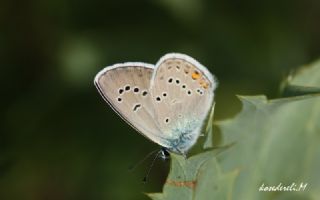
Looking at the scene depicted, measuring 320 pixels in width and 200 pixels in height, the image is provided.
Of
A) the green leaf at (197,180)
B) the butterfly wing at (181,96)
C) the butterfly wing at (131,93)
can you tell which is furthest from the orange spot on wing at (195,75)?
the green leaf at (197,180)

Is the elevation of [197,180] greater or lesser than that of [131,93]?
greater

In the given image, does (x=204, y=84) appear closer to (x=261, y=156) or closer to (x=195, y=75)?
(x=195, y=75)

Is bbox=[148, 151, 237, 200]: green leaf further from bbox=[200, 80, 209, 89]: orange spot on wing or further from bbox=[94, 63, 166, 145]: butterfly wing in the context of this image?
bbox=[200, 80, 209, 89]: orange spot on wing

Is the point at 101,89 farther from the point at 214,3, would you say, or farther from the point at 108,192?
the point at 214,3

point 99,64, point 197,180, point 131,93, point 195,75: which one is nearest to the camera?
point 197,180

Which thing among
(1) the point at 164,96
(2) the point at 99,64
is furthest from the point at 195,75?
(2) the point at 99,64

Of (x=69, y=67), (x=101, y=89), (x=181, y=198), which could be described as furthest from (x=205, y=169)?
(x=69, y=67)

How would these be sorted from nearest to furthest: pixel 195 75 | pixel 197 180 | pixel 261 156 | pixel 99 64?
1. pixel 197 180
2. pixel 261 156
3. pixel 195 75
4. pixel 99 64

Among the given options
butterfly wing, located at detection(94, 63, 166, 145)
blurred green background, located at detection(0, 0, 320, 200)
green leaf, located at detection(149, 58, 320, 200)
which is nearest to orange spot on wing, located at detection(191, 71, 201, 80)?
butterfly wing, located at detection(94, 63, 166, 145)
